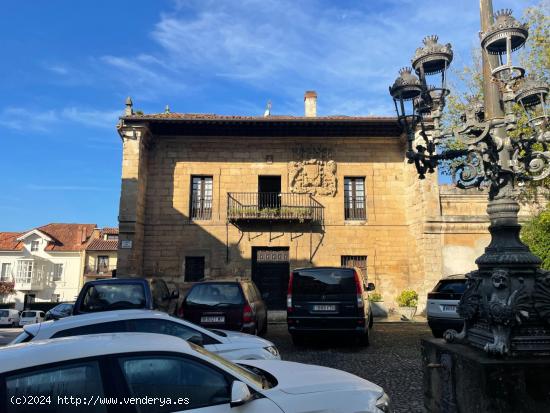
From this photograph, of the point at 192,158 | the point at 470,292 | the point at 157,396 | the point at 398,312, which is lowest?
the point at 398,312

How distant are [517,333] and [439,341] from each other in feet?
3.44

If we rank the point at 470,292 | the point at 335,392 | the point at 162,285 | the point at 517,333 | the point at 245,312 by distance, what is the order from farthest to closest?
the point at 162,285, the point at 245,312, the point at 470,292, the point at 517,333, the point at 335,392

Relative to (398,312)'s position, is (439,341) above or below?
above

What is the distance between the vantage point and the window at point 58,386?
2086 millimetres

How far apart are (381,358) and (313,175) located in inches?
466

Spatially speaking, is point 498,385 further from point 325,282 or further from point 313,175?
point 313,175

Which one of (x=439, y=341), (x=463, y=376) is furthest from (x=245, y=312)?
(x=463, y=376)

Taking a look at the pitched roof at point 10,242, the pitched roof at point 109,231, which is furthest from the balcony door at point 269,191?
the pitched roof at point 10,242

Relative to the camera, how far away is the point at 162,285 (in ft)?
31.9

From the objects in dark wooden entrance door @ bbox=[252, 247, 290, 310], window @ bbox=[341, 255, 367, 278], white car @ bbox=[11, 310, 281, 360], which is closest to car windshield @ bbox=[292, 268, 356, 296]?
white car @ bbox=[11, 310, 281, 360]

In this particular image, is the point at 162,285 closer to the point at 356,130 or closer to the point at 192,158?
the point at 192,158

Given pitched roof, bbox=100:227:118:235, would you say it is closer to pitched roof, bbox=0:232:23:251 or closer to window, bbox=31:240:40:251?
window, bbox=31:240:40:251

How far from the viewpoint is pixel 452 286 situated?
380 inches

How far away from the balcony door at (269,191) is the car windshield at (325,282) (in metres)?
9.40
